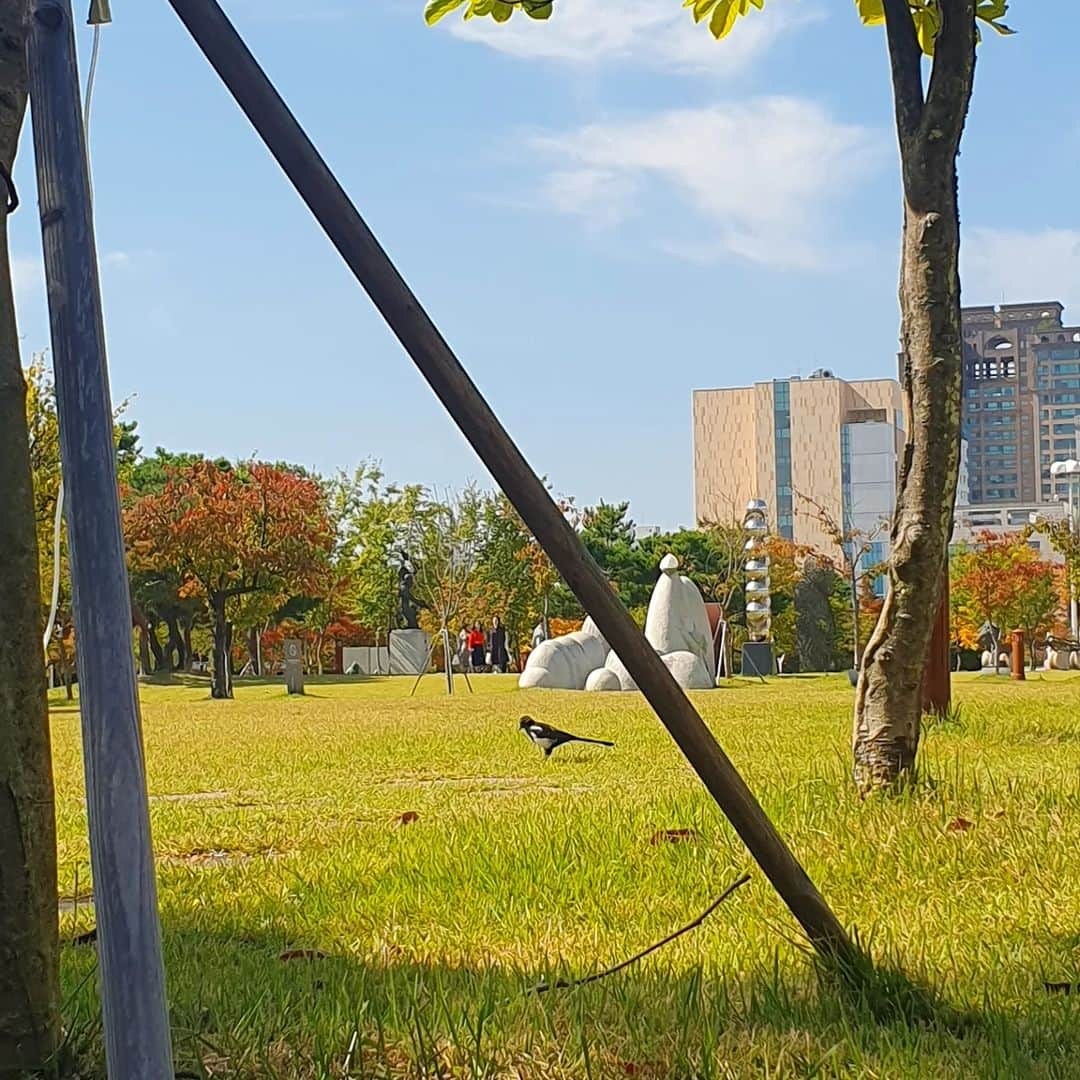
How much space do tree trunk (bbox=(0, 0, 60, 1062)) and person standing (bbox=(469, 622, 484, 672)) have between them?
32.0 meters

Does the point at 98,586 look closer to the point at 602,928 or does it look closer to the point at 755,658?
the point at 602,928

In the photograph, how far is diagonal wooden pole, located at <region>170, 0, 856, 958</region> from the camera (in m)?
1.81

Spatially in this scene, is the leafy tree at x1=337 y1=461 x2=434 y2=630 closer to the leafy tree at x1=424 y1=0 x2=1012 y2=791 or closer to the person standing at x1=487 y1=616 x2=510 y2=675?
the person standing at x1=487 y1=616 x2=510 y2=675

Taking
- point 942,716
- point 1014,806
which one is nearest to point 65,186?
point 1014,806

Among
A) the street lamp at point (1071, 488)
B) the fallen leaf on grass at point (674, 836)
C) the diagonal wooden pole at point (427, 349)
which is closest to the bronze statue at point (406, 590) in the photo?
the street lamp at point (1071, 488)

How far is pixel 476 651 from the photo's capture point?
3422 centimetres

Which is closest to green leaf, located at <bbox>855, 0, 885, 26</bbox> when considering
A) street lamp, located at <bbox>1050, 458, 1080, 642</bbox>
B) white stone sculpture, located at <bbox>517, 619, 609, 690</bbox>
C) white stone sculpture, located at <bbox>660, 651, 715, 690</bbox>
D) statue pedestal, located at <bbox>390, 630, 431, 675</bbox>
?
white stone sculpture, located at <bbox>660, 651, 715, 690</bbox>

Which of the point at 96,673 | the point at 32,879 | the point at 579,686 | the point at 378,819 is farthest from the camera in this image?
the point at 579,686

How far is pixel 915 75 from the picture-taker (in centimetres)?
422

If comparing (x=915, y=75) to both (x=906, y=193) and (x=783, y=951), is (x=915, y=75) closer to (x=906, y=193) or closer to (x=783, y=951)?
(x=906, y=193)

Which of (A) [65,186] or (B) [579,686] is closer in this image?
(A) [65,186]

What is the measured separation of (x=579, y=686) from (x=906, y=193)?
17.0m

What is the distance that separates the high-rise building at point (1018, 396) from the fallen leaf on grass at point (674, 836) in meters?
132

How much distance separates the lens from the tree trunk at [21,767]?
5.16 feet
